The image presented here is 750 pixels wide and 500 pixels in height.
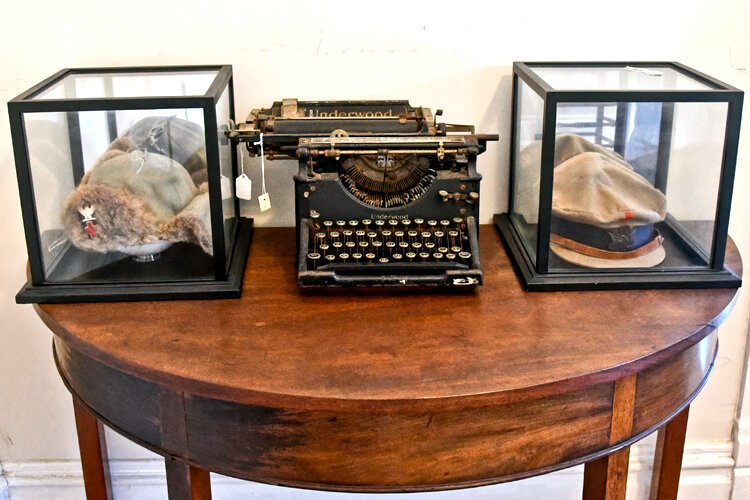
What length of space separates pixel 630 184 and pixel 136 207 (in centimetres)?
88

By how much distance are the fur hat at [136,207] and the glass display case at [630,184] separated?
0.59 metres

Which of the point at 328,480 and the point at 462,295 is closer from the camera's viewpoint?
the point at 328,480

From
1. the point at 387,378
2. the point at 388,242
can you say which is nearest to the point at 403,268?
the point at 388,242

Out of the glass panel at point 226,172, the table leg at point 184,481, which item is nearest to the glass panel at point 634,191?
the glass panel at point 226,172

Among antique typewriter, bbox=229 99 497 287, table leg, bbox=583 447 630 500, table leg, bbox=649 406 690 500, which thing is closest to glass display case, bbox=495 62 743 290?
antique typewriter, bbox=229 99 497 287

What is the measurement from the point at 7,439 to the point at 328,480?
125cm

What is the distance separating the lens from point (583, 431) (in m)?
1.38

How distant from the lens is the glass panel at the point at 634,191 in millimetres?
1592

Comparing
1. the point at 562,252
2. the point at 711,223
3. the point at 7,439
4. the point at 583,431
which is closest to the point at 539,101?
the point at 562,252

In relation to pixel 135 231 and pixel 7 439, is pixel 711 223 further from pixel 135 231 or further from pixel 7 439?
pixel 7 439

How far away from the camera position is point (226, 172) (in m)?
1.73

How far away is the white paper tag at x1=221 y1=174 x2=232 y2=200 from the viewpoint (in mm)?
1667

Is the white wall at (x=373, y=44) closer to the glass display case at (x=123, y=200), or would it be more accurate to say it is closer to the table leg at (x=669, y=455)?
the glass display case at (x=123, y=200)

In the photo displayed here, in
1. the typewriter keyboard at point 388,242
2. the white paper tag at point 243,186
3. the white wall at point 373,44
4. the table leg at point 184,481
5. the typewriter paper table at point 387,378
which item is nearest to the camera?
the typewriter paper table at point 387,378
